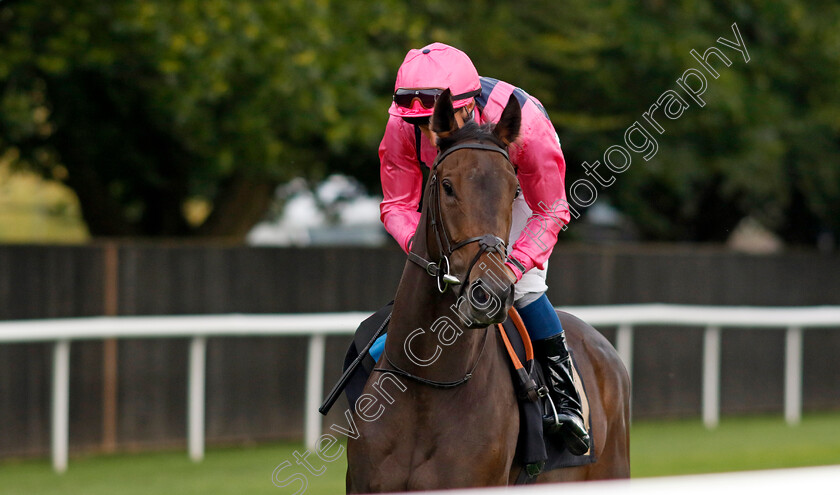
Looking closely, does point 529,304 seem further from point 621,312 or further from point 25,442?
point 621,312

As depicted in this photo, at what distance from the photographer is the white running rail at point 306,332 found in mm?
7047

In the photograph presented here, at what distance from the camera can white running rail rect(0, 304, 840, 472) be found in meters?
7.05

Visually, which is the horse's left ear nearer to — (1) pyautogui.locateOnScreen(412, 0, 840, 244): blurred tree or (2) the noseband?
(2) the noseband

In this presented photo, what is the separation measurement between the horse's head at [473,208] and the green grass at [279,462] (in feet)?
11.4

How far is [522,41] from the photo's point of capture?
11867mm

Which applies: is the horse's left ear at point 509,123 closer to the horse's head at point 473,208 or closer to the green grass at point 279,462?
the horse's head at point 473,208

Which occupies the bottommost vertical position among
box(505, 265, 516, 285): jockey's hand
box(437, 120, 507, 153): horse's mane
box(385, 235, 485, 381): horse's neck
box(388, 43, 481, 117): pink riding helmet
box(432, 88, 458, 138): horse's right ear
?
box(385, 235, 485, 381): horse's neck

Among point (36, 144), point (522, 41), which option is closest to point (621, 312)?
point (522, 41)

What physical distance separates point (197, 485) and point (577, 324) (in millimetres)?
2949

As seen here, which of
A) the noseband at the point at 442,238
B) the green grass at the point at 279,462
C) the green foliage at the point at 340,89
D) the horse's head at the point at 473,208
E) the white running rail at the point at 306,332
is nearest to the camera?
the horse's head at the point at 473,208

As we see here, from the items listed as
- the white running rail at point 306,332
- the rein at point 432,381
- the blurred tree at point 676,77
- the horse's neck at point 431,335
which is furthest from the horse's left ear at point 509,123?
the blurred tree at point 676,77

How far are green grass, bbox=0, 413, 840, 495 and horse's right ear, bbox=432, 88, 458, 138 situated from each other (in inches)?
138

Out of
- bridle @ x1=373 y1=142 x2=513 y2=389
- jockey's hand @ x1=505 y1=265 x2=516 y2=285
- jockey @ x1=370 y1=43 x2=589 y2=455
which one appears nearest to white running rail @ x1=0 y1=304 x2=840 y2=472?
jockey @ x1=370 y1=43 x2=589 y2=455

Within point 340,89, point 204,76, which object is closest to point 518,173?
point 204,76
